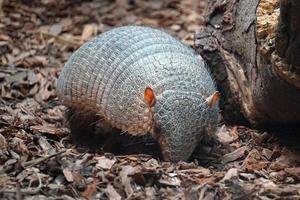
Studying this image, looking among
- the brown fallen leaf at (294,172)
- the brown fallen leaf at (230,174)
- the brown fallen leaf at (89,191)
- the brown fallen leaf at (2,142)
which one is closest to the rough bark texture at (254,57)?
the brown fallen leaf at (294,172)

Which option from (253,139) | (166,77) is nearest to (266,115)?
(253,139)

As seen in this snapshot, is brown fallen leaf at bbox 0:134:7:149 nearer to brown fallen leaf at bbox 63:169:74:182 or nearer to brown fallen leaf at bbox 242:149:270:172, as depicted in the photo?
brown fallen leaf at bbox 63:169:74:182

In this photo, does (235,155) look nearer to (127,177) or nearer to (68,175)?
(127,177)

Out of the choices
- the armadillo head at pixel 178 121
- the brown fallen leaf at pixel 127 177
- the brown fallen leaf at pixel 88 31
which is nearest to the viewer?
the brown fallen leaf at pixel 127 177

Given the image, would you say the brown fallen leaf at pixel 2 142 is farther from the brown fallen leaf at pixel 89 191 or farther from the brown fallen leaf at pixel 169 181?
the brown fallen leaf at pixel 169 181

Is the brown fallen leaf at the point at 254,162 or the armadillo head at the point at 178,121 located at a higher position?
the armadillo head at the point at 178,121

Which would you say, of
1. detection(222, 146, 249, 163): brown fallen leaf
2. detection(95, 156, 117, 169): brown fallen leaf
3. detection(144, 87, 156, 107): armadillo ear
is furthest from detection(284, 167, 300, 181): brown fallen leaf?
detection(95, 156, 117, 169): brown fallen leaf
